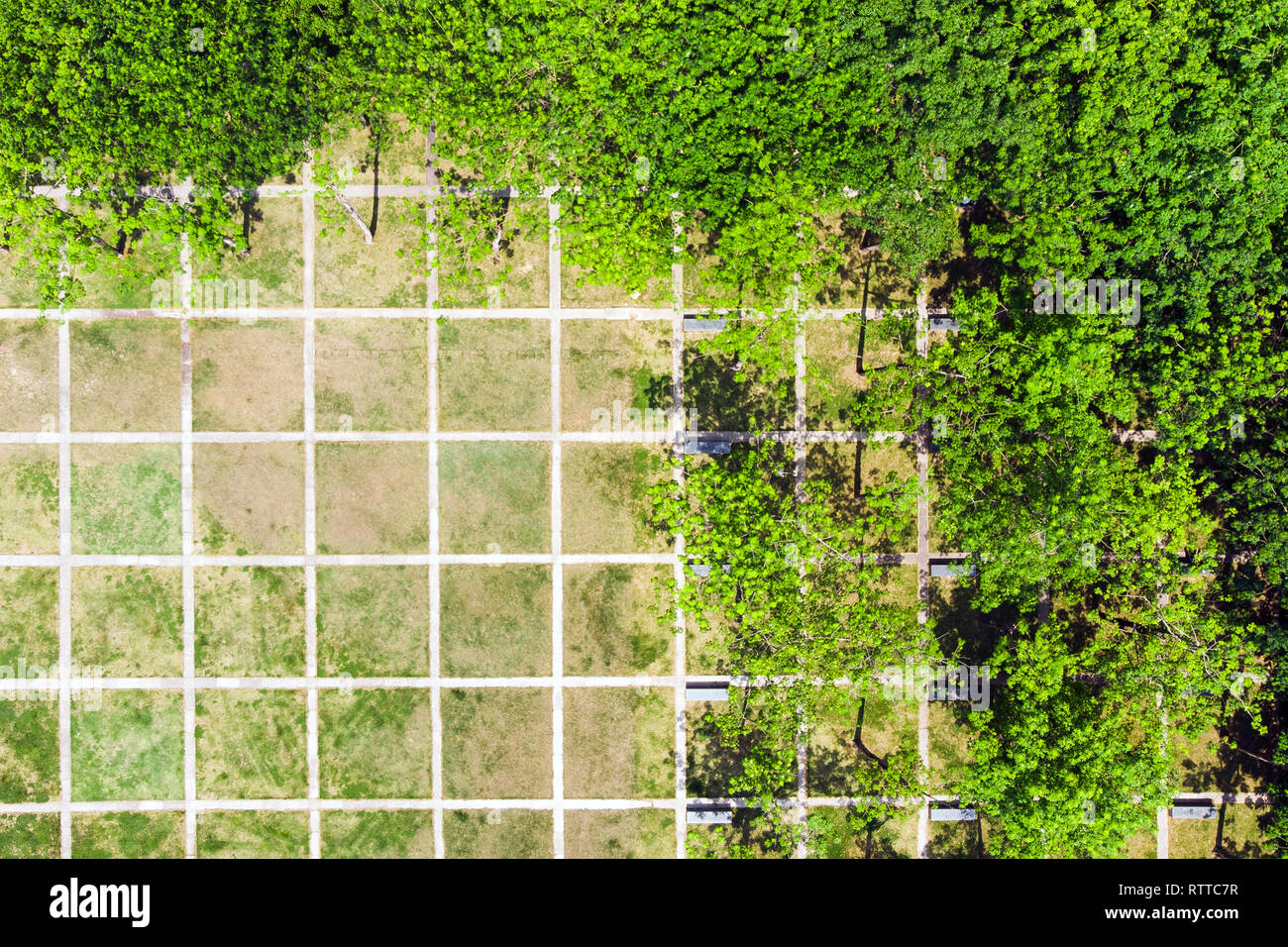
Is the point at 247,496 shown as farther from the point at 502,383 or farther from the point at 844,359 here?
the point at 844,359

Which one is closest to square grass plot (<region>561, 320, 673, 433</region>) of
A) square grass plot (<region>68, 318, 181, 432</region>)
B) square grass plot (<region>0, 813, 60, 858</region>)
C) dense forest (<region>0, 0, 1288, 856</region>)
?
dense forest (<region>0, 0, 1288, 856</region>)

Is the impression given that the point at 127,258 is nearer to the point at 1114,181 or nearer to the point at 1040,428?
the point at 1040,428

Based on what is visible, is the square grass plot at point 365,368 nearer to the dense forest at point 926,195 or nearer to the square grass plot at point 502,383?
the square grass plot at point 502,383

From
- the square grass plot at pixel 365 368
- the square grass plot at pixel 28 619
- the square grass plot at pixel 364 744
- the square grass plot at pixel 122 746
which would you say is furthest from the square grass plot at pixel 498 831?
the square grass plot at pixel 28 619

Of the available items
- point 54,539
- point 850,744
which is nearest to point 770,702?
point 850,744

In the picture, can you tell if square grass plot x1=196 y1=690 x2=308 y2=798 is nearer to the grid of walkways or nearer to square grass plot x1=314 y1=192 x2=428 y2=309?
the grid of walkways

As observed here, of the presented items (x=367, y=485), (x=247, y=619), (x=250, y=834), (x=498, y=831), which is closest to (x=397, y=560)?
(x=367, y=485)
